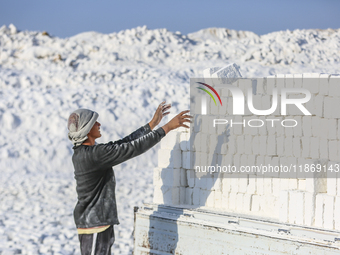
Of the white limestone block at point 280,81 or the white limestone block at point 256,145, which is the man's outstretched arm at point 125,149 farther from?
the white limestone block at point 280,81

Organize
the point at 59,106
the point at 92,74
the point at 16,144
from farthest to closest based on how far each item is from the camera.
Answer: the point at 92,74
the point at 59,106
the point at 16,144

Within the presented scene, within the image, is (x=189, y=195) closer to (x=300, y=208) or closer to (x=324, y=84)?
(x=300, y=208)

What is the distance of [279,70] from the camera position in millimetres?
17172

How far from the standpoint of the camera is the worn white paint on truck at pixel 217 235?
351 centimetres

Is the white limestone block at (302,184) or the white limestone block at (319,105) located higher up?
the white limestone block at (319,105)

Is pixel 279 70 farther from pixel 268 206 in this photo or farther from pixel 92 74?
pixel 268 206

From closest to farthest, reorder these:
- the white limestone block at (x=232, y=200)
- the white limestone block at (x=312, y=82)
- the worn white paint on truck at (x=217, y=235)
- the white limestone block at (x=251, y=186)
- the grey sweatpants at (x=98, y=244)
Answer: the grey sweatpants at (x=98, y=244) < the worn white paint on truck at (x=217, y=235) < the white limestone block at (x=312, y=82) < the white limestone block at (x=251, y=186) < the white limestone block at (x=232, y=200)

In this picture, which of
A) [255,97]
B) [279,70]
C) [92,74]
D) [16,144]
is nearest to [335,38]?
[279,70]

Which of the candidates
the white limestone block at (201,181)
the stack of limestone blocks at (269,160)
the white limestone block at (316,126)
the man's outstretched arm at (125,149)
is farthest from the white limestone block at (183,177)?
the man's outstretched arm at (125,149)

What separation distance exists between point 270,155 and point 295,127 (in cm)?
39

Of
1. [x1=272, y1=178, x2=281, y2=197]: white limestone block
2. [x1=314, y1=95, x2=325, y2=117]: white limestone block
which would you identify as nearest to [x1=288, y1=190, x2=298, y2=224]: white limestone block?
[x1=272, y1=178, x2=281, y2=197]: white limestone block

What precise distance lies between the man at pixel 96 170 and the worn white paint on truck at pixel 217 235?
1.20 meters

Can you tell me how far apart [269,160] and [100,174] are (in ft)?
6.66

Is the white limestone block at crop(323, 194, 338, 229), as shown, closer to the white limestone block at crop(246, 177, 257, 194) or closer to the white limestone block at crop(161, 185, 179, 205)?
the white limestone block at crop(246, 177, 257, 194)
